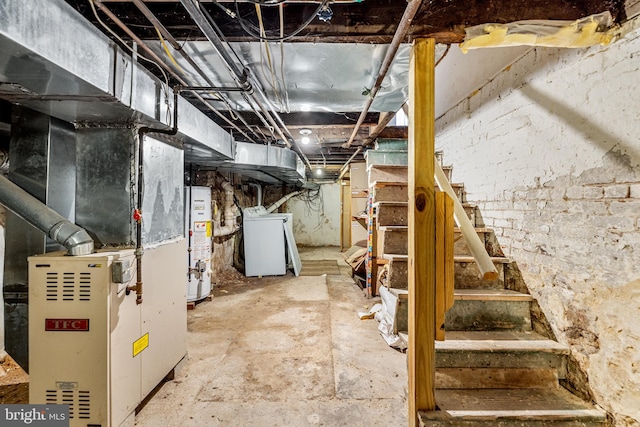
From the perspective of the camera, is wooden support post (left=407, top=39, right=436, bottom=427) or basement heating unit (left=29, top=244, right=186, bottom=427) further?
basement heating unit (left=29, top=244, right=186, bottom=427)

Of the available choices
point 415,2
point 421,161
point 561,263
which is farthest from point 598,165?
point 415,2

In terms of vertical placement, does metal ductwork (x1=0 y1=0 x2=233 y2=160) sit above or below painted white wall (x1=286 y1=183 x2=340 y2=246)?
above

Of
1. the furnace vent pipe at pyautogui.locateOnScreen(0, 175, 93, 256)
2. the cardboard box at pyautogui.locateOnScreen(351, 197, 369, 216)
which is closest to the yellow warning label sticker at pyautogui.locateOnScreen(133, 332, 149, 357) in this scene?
the furnace vent pipe at pyautogui.locateOnScreen(0, 175, 93, 256)

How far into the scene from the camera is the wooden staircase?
4.37 feet

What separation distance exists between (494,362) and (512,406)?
22cm

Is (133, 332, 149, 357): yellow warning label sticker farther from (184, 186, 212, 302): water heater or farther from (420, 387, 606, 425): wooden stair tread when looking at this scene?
(184, 186, 212, 302): water heater

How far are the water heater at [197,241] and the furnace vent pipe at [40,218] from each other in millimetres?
2161

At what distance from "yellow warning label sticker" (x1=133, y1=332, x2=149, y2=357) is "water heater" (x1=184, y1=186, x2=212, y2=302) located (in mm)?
1899

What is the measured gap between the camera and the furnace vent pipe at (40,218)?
5.00 ft

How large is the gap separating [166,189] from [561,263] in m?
2.63

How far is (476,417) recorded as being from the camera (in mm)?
1309

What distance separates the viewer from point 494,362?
159 cm

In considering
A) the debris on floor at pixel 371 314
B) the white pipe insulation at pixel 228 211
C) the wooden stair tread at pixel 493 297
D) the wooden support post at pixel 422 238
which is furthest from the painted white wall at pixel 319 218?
the wooden support post at pixel 422 238

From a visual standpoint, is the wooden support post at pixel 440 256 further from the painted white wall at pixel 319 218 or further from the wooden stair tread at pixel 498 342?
the painted white wall at pixel 319 218
